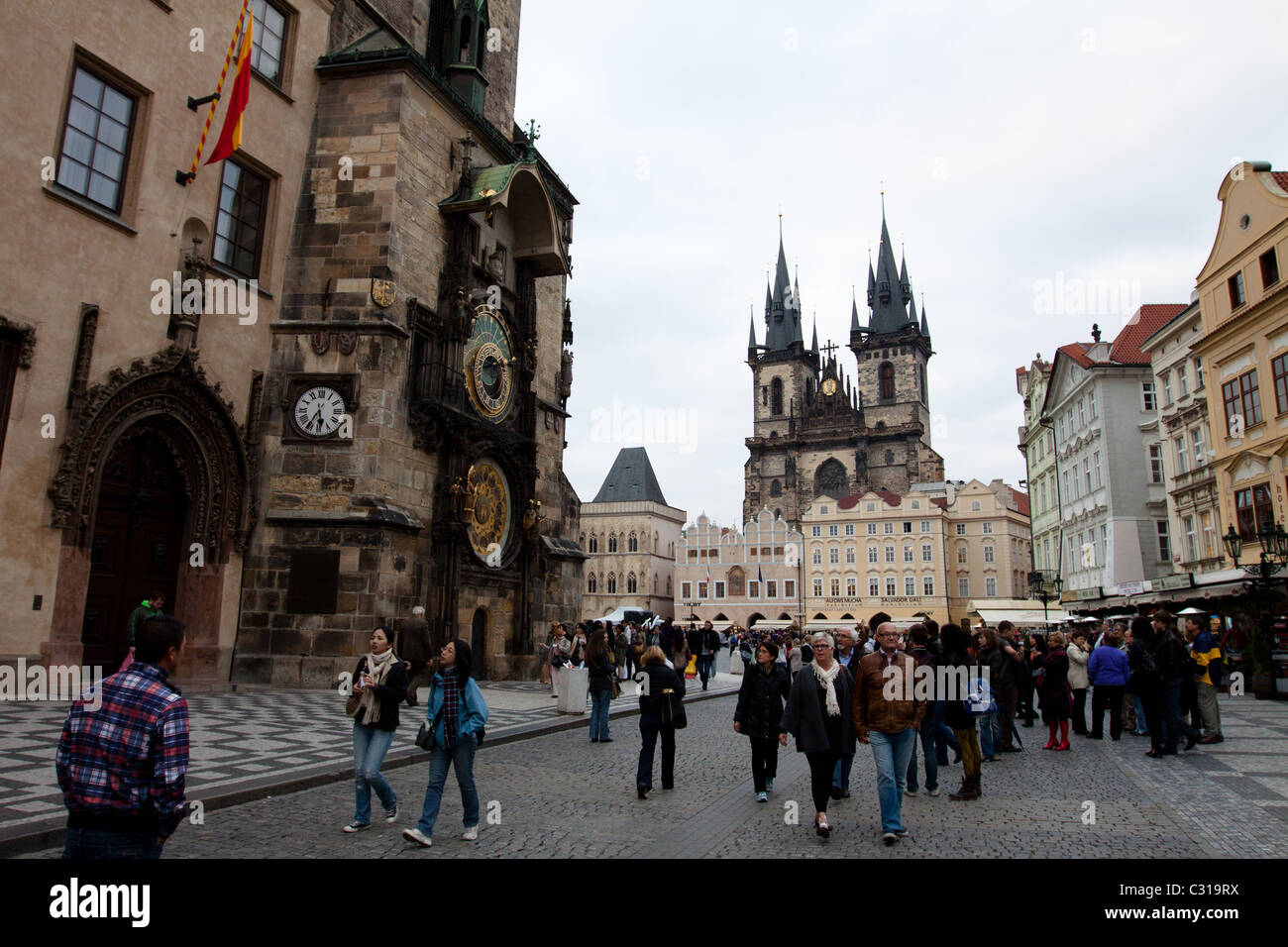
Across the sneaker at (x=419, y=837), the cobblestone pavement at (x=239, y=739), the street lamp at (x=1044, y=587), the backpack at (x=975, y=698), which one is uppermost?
the street lamp at (x=1044, y=587)

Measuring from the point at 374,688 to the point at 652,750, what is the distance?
3.22 metres

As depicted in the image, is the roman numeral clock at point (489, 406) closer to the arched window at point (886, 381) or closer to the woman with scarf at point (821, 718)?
the woman with scarf at point (821, 718)

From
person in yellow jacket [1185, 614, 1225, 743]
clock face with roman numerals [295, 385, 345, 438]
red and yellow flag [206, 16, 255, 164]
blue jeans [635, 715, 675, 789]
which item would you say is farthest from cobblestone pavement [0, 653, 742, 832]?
person in yellow jacket [1185, 614, 1225, 743]

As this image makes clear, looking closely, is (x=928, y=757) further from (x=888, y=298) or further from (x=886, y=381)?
(x=888, y=298)

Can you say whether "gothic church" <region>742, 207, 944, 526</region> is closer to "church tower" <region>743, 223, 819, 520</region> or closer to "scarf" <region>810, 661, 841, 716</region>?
"church tower" <region>743, 223, 819, 520</region>

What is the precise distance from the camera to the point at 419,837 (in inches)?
243

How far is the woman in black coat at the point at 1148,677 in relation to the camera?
11634 millimetres

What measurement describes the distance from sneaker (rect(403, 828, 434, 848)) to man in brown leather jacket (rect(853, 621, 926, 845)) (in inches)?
137

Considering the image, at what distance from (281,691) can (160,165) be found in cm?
905

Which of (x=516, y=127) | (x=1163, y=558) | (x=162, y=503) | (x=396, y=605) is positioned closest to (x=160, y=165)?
(x=162, y=503)

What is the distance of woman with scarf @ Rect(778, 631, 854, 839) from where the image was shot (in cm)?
711

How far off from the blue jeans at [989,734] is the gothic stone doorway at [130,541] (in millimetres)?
12879

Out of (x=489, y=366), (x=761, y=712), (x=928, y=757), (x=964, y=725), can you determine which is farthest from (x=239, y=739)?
(x=489, y=366)

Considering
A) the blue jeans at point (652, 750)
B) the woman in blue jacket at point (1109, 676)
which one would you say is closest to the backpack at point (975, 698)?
the blue jeans at point (652, 750)
